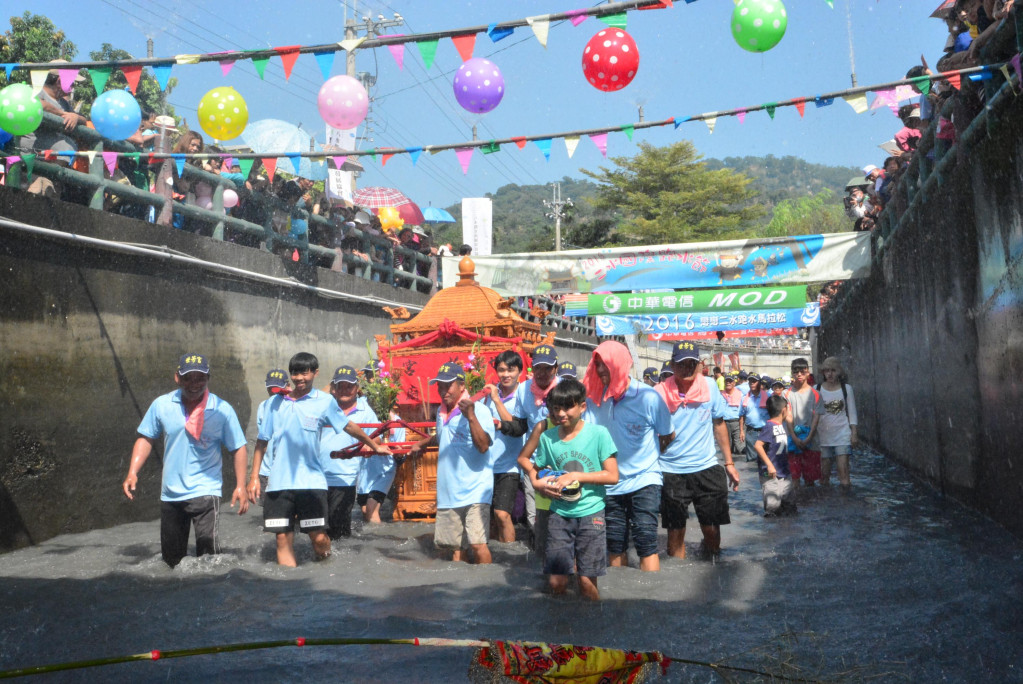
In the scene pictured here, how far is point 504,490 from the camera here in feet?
26.8

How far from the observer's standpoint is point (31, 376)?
845cm

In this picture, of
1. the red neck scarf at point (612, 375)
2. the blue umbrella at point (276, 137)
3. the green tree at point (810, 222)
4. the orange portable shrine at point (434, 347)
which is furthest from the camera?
the green tree at point (810, 222)

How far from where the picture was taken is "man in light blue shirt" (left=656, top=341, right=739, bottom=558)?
7488 millimetres

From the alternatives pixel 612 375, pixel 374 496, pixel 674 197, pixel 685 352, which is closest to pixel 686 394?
pixel 685 352

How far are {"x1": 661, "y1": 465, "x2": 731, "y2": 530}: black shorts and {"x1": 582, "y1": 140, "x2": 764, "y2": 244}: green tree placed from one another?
39829 mm

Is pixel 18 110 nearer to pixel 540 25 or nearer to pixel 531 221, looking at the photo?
pixel 540 25

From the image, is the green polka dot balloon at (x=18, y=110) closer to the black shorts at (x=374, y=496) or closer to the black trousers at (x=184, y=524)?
the black trousers at (x=184, y=524)

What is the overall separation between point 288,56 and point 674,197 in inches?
1627

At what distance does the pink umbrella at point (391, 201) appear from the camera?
743 inches

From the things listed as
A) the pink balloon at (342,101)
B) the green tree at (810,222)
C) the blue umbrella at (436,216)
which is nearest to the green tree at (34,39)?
the blue umbrella at (436,216)

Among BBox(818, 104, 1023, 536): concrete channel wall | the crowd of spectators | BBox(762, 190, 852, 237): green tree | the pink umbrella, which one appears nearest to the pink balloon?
the crowd of spectators

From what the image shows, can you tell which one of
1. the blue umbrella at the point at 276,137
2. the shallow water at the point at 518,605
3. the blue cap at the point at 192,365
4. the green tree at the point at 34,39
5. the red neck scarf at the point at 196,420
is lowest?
the shallow water at the point at 518,605

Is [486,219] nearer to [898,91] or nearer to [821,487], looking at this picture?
[821,487]

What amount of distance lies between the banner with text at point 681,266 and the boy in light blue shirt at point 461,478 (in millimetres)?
8580
